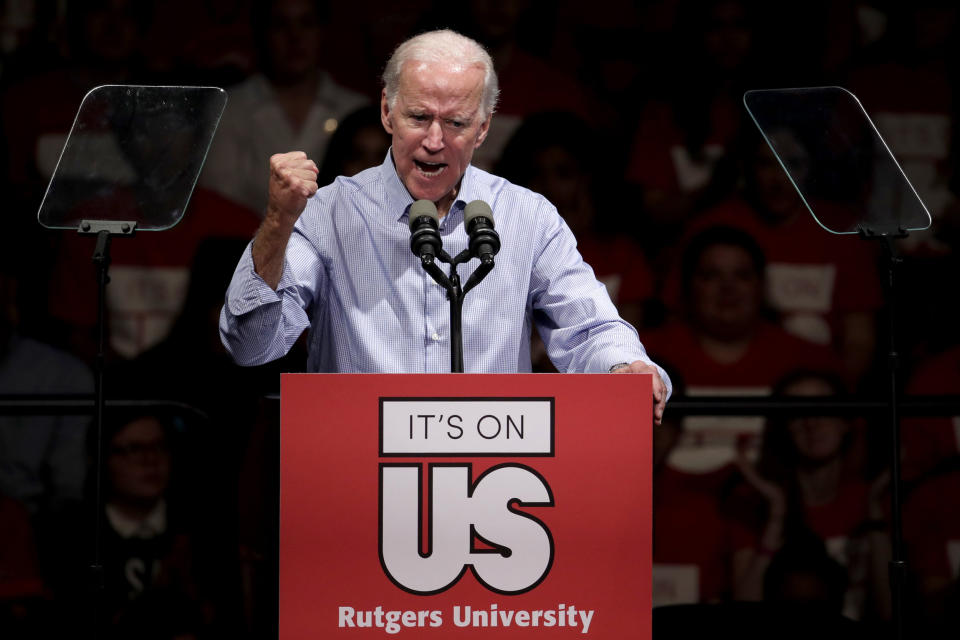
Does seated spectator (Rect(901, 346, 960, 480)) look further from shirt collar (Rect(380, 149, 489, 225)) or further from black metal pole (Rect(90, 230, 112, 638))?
black metal pole (Rect(90, 230, 112, 638))

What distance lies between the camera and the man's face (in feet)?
5.79

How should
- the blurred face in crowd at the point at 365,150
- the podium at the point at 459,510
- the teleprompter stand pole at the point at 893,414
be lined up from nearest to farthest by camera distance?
1. the podium at the point at 459,510
2. the teleprompter stand pole at the point at 893,414
3. the blurred face in crowd at the point at 365,150

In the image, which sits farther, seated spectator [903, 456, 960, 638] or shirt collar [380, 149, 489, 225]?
seated spectator [903, 456, 960, 638]

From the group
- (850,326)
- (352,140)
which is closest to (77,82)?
(352,140)

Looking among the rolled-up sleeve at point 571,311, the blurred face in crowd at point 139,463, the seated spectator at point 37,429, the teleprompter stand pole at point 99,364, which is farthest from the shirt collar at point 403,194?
the seated spectator at point 37,429

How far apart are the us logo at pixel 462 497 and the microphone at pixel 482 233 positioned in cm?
23

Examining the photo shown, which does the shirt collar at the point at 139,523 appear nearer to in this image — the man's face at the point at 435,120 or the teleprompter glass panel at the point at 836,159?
the man's face at the point at 435,120

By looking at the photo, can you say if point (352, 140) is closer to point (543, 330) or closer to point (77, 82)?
point (77, 82)

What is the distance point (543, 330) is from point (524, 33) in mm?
1684

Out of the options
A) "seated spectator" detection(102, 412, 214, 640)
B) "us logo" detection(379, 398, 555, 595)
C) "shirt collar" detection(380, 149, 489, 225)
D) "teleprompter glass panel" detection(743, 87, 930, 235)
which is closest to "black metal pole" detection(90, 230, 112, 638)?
"shirt collar" detection(380, 149, 489, 225)

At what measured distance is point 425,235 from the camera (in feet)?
4.66

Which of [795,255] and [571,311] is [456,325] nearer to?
[571,311]

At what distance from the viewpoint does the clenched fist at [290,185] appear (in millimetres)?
1521

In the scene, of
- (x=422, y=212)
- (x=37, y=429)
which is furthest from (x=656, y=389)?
(x=37, y=429)
